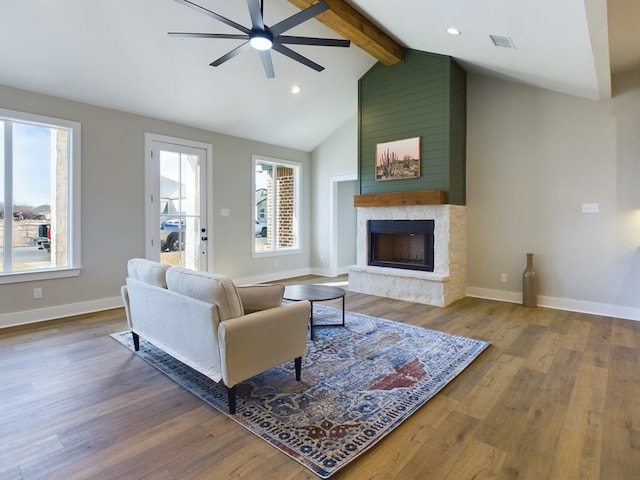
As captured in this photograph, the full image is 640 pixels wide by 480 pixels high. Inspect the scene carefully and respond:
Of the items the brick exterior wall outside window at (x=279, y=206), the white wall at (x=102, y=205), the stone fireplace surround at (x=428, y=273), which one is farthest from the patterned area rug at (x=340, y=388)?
the brick exterior wall outside window at (x=279, y=206)

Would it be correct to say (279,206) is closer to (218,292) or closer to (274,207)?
(274,207)

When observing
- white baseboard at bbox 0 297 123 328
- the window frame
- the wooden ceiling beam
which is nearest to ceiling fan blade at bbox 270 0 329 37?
the wooden ceiling beam

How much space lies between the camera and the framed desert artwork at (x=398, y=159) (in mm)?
5016

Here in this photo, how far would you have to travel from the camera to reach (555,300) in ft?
15.2

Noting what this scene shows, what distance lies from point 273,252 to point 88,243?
3.15m

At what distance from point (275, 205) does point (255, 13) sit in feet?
15.2

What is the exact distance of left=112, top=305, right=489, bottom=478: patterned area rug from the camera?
74.3 inches

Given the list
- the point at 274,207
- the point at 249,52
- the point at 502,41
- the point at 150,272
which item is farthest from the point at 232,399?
the point at 274,207

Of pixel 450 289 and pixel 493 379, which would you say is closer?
pixel 493 379

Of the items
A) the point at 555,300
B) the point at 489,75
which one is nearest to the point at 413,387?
the point at 555,300

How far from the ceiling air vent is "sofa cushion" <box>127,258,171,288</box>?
3863mm

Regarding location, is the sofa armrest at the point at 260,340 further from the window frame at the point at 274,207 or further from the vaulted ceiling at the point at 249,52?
the window frame at the point at 274,207

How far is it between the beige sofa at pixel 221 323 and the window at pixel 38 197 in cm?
222

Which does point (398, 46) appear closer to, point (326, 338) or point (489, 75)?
point (489, 75)
